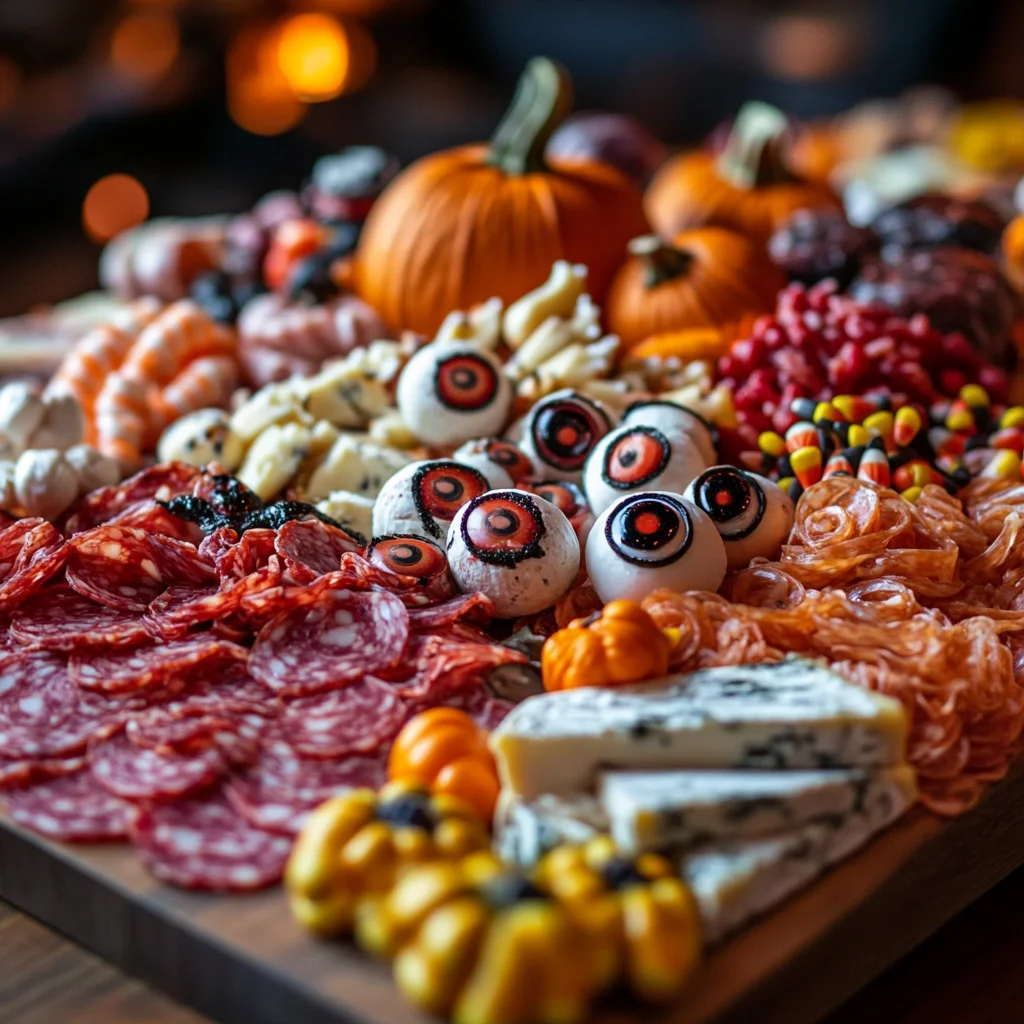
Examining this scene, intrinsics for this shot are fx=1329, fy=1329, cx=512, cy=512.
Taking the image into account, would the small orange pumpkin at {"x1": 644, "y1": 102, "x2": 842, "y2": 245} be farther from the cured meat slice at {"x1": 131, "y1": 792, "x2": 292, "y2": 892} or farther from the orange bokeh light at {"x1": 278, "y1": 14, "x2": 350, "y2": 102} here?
the orange bokeh light at {"x1": 278, "y1": 14, "x2": 350, "y2": 102}

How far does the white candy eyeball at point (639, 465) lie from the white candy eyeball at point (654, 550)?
0.48 ft

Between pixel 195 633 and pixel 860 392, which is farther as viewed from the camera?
pixel 860 392

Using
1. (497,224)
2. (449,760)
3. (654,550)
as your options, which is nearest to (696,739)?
(449,760)

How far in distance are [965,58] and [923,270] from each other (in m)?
4.77

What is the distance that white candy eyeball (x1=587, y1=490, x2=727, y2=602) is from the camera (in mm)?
1746

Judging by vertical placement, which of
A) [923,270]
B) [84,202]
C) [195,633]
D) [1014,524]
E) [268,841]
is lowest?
[268,841]

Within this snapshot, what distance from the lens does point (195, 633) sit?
1745 mm

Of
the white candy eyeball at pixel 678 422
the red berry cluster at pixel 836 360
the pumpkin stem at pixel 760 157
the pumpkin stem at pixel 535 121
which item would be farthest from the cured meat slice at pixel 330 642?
the pumpkin stem at pixel 760 157

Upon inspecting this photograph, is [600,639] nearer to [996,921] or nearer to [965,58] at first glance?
[996,921]

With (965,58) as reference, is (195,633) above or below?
below

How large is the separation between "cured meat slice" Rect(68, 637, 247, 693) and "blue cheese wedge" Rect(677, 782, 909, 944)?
0.66 metres

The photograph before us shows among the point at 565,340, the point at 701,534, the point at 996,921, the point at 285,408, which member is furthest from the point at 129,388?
the point at 996,921

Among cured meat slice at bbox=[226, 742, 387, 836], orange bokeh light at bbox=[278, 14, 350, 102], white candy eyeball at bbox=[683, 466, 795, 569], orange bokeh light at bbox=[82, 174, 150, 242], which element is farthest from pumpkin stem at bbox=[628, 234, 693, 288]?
orange bokeh light at bbox=[278, 14, 350, 102]

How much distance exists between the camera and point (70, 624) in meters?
1.77
